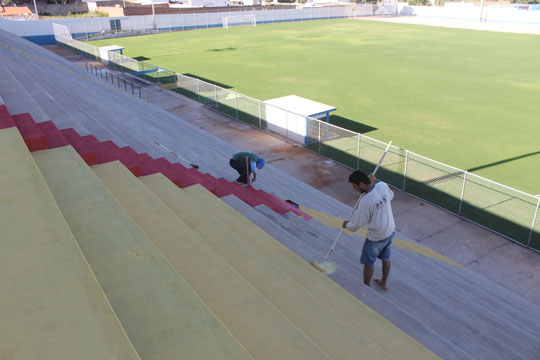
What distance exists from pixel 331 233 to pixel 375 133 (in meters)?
11.1

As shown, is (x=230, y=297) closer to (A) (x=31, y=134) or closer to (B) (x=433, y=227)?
(A) (x=31, y=134)

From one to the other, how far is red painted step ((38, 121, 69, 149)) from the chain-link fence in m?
9.43

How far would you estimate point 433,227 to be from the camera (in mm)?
10953

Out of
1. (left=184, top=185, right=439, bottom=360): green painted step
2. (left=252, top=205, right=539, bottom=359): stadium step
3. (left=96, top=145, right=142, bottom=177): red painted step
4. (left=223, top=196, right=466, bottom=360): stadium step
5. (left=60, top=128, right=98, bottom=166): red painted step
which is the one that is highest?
(left=60, top=128, right=98, bottom=166): red painted step

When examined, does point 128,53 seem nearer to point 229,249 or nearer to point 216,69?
point 216,69

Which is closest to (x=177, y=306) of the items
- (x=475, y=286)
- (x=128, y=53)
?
(x=475, y=286)

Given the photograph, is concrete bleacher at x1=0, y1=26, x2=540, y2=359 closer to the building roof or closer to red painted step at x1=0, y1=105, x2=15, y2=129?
red painted step at x1=0, y1=105, x2=15, y2=129

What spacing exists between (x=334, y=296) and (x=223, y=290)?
60.7 inches

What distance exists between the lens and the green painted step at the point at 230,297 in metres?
2.97

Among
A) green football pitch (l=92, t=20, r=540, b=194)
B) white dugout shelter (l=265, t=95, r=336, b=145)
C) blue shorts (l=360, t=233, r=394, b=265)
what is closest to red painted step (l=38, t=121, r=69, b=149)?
blue shorts (l=360, t=233, r=394, b=265)

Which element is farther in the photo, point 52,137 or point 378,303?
point 52,137

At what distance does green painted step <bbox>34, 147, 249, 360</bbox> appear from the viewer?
2.46 meters

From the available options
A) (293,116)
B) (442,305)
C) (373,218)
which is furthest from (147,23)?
(442,305)

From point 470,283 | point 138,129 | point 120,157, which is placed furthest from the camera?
point 138,129
